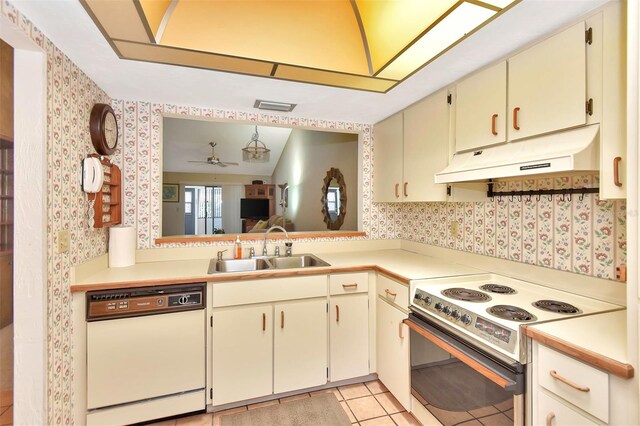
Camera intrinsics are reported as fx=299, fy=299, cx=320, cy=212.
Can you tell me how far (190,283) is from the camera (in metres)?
1.85

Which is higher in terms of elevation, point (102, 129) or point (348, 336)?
point (102, 129)

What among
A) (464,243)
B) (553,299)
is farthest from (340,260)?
(553,299)

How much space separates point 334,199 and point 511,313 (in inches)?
97.9

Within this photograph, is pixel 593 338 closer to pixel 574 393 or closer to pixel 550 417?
pixel 574 393

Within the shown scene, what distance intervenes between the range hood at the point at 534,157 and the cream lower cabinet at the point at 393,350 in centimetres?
94

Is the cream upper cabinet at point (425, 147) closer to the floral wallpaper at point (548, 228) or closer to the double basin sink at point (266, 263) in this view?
the floral wallpaper at point (548, 228)

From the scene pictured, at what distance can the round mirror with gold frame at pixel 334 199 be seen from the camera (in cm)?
342

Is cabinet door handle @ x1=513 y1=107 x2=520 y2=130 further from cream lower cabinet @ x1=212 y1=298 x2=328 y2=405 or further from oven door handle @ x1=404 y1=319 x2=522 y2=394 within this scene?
cream lower cabinet @ x1=212 y1=298 x2=328 y2=405

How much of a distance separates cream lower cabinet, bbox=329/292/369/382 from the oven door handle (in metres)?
0.54

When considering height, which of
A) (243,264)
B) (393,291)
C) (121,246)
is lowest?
(393,291)

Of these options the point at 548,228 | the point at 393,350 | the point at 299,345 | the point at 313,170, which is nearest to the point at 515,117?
the point at 548,228

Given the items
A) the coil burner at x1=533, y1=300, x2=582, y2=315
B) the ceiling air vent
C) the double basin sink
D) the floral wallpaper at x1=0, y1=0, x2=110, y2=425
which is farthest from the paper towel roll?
the coil burner at x1=533, y1=300, x2=582, y2=315

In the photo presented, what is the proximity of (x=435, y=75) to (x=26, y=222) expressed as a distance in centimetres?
227

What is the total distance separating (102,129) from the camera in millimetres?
1925
